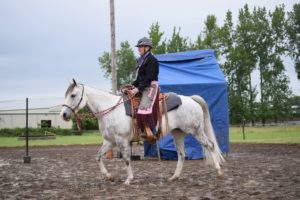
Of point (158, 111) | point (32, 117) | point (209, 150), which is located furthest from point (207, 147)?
point (32, 117)

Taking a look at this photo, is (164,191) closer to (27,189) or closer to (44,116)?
(27,189)

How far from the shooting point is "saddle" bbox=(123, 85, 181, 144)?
918cm

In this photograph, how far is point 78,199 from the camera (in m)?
7.11

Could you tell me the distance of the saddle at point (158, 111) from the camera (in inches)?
361

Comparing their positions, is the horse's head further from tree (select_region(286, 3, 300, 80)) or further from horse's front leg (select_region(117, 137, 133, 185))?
tree (select_region(286, 3, 300, 80))

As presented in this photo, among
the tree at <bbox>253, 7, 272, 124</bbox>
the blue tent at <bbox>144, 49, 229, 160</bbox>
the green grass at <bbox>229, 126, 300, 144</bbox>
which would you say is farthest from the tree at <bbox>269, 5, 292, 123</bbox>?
the blue tent at <bbox>144, 49, 229, 160</bbox>

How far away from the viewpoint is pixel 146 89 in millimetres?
9367

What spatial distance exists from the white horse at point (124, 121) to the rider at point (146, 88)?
32cm

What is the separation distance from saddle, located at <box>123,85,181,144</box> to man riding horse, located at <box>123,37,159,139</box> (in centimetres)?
7

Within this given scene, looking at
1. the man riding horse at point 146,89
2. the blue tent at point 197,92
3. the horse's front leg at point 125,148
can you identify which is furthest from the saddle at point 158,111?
the blue tent at point 197,92

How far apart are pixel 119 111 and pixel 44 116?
41019mm

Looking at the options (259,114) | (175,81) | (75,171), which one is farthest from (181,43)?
(75,171)

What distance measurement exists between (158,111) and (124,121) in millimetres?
816

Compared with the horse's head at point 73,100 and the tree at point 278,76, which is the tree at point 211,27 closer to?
the tree at point 278,76
